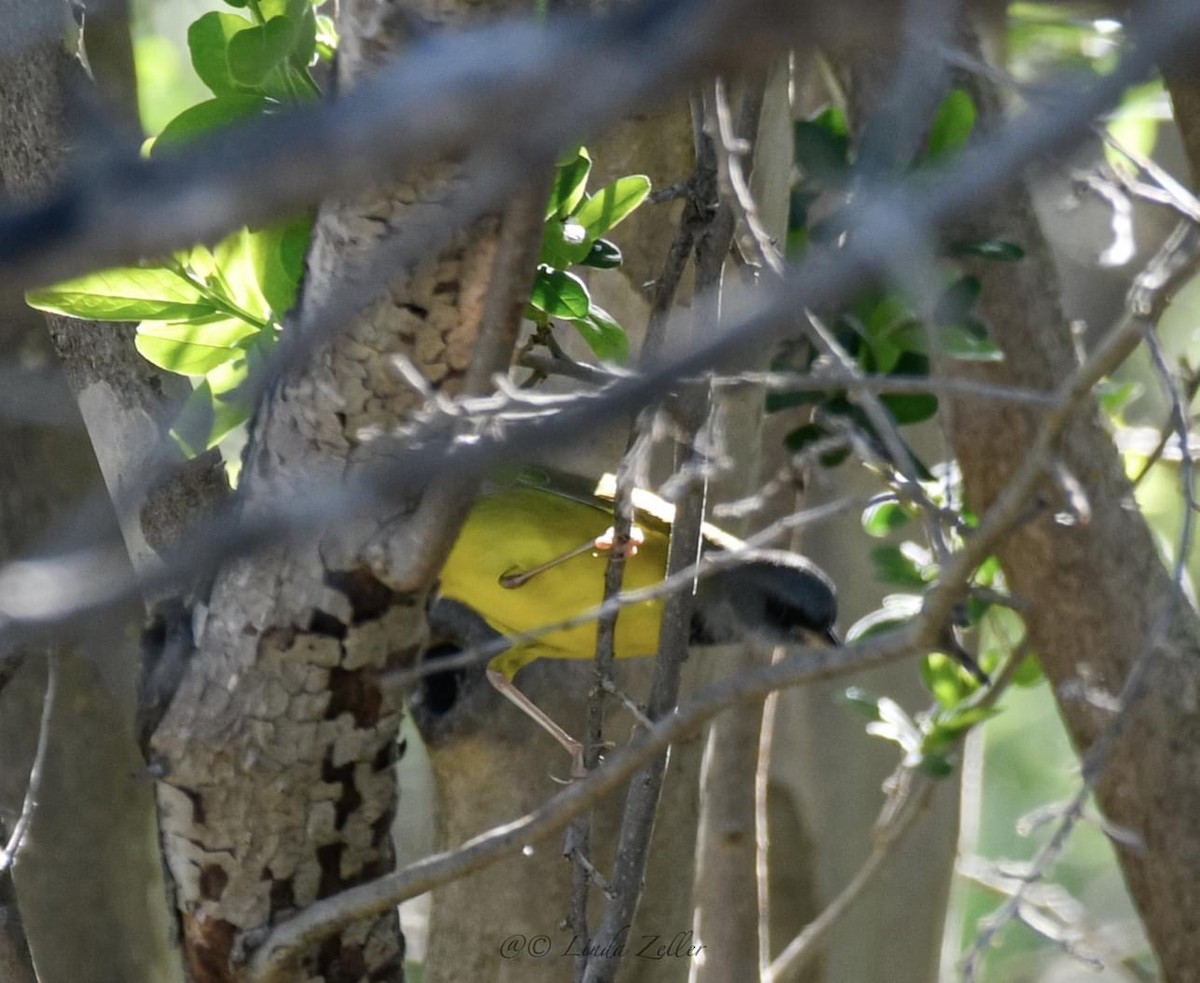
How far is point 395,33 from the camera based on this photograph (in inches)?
55.0

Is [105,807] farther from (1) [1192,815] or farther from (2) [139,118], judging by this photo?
(1) [1192,815]

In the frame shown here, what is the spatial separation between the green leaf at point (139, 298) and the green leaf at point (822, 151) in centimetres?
125

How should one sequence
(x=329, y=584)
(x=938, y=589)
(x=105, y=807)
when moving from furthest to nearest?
1. (x=105, y=807)
2. (x=329, y=584)
3. (x=938, y=589)

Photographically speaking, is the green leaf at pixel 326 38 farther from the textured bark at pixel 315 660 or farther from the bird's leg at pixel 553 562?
the bird's leg at pixel 553 562

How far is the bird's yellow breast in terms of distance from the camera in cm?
266

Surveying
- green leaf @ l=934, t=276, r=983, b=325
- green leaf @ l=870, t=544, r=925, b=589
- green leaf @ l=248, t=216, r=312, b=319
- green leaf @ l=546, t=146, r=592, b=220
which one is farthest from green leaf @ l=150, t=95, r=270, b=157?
green leaf @ l=870, t=544, r=925, b=589

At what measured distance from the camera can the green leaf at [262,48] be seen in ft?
5.37

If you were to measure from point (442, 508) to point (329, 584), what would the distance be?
0.70ft

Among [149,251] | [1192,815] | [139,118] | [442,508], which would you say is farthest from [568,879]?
[149,251]

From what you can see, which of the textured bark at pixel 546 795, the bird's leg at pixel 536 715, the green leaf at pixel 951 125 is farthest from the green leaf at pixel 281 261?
the green leaf at pixel 951 125

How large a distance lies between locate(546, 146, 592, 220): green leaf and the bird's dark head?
129 centimetres

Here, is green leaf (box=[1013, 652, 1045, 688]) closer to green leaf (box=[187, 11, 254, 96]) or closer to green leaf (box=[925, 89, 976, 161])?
green leaf (box=[925, 89, 976, 161])

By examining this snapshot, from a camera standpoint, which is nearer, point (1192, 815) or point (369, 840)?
point (369, 840)

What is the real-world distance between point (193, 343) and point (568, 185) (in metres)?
0.54
